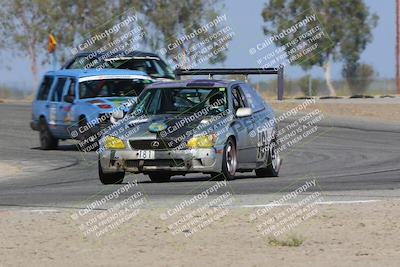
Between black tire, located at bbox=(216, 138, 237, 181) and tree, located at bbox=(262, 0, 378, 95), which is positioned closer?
black tire, located at bbox=(216, 138, 237, 181)

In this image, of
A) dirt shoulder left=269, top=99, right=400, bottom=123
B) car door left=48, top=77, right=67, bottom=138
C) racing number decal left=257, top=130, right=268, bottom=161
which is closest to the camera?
racing number decal left=257, top=130, right=268, bottom=161

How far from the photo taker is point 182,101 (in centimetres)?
1627

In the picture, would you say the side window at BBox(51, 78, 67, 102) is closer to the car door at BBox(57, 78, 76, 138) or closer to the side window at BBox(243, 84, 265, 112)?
the car door at BBox(57, 78, 76, 138)

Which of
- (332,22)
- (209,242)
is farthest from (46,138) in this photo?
(332,22)

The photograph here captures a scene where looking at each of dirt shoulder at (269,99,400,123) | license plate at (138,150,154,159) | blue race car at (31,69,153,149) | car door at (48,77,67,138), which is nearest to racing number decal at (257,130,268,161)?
license plate at (138,150,154,159)

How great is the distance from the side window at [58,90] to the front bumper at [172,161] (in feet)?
32.7

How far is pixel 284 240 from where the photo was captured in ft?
33.2

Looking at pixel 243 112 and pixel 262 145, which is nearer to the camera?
pixel 243 112

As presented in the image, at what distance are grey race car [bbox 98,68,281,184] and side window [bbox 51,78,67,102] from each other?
28.5 ft

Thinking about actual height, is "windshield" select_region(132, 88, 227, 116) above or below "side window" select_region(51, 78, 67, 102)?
above

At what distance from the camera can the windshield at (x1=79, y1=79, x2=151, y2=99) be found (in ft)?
79.7

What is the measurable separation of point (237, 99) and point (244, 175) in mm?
2306

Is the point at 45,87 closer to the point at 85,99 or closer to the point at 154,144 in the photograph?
the point at 85,99

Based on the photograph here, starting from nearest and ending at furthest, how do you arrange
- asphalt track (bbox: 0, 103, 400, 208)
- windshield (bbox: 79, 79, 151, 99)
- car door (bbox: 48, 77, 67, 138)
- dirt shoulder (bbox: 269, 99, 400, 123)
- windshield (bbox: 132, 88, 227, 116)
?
asphalt track (bbox: 0, 103, 400, 208) < windshield (bbox: 132, 88, 227, 116) < windshield (bbox: 79, 79, 151, 99) < car door (bbox: 48, 77, 67, 138) < dirt shoulder (bbox: 269, 99, 400, 123)
